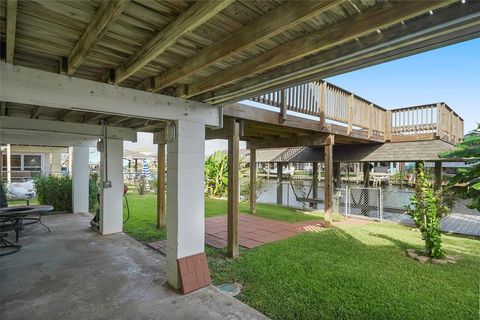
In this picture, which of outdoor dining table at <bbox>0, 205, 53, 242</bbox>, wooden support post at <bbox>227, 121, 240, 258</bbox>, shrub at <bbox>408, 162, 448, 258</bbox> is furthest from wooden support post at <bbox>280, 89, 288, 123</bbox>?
outdoor dining table at <bbox>0, 205, 53, 242</bbox>

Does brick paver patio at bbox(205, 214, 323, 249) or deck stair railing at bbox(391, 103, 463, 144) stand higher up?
deck stair railing at bbox(391, 103, 463, 144)

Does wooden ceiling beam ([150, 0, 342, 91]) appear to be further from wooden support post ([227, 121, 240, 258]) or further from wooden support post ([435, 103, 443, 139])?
wooden support post ([435, 103, 443, 139])

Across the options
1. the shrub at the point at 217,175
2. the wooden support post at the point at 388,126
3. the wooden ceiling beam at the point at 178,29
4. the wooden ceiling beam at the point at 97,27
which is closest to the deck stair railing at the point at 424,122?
the wooden support post at the point at 388,126

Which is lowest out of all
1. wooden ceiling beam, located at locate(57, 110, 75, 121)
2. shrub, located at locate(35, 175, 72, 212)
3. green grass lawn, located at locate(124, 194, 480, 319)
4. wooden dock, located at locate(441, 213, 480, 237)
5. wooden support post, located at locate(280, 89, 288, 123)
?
wooden dock, located at locate(441, 213, 480, 237)

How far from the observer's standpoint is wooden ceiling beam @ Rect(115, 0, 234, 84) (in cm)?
166

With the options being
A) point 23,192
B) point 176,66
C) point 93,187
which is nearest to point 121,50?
point 176,66

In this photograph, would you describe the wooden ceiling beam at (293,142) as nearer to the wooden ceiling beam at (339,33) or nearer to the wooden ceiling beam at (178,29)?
the wooden ceiling beam at (339,33)

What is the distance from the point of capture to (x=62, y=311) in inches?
124

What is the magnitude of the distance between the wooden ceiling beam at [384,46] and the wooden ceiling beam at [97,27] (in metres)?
1.65

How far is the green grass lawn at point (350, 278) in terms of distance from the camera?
3260 mm

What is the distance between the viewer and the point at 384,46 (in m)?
2.07

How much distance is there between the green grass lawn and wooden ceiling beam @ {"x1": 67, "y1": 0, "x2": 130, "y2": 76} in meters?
3.34

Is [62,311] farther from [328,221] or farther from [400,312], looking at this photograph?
[328,221]

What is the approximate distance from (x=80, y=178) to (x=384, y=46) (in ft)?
32.1
